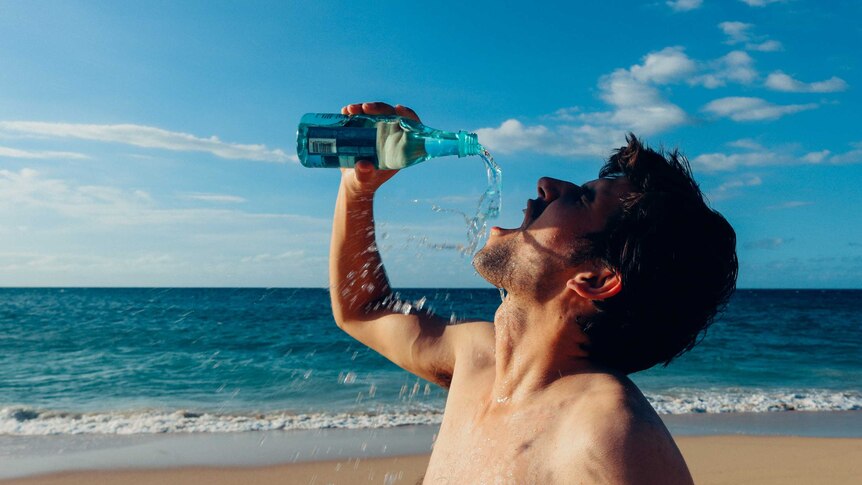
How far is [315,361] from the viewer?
1669 centimetres

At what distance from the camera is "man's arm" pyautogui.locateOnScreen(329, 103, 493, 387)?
298 centimetres

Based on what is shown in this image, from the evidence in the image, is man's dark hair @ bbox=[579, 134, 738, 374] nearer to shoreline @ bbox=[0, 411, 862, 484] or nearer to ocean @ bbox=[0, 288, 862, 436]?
ocean @ bbox=[0, 288, 862, 436]

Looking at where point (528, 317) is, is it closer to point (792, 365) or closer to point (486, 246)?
point (486, 246)

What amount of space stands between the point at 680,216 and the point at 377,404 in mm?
8213

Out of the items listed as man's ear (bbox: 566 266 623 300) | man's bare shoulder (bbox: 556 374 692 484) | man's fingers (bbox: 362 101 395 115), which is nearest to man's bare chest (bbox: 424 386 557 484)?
man's bare shoulder (bbox: 556 374 692 484)

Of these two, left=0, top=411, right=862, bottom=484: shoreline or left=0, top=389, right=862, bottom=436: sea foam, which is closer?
left=0, top=411, right=862, bottom=484: shoreline

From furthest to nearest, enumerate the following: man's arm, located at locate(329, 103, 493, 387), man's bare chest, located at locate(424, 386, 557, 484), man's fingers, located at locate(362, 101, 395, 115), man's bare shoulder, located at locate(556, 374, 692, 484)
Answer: man's arm, located at locate(329, 103, 493, 387)
man's fingers, located at locate(362, 101, 395, 115)
man's bare chest, located at locate(424, 386, 557, 484)
man's bare shoulder, located at locate(556, 374, 692, 484)

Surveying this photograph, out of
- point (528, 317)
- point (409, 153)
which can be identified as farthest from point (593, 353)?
point (409, 153)

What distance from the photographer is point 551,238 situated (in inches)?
99.4

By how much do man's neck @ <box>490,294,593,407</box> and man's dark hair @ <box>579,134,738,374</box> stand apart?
0.23 feet

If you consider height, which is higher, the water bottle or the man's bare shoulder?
the water bottle

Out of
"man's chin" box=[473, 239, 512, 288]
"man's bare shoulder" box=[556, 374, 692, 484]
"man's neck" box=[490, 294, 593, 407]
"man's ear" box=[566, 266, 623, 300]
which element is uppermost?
"man's chin" box=[473, 239, 512, 288]

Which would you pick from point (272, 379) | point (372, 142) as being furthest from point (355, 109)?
point (272, 379)

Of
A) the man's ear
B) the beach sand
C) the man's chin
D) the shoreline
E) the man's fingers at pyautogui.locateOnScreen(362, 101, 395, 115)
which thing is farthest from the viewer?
the shoreline
